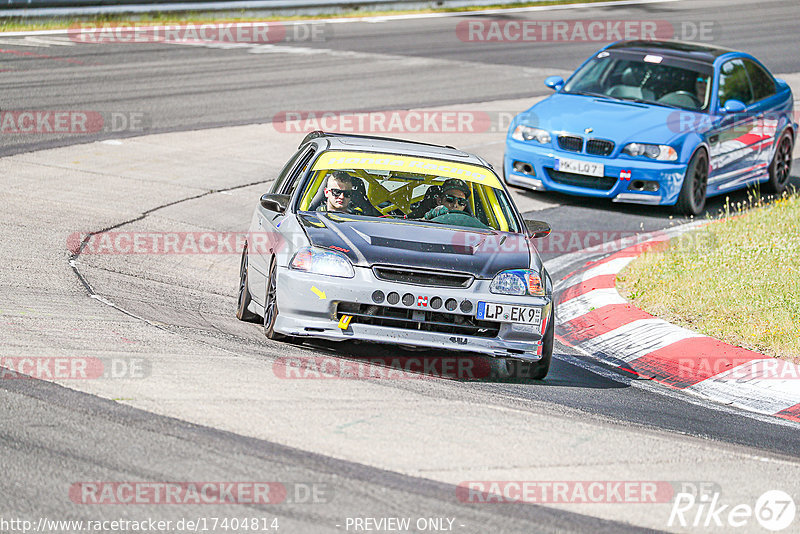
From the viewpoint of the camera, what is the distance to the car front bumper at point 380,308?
22.8 ft

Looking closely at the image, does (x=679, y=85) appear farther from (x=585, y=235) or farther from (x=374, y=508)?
(x=374, y=508)

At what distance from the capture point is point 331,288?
6969 millimetres

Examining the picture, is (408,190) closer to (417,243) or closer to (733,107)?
(417,243)

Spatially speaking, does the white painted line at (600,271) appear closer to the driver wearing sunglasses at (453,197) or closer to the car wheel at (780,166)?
the driver wearing sunglasses at (453,197)

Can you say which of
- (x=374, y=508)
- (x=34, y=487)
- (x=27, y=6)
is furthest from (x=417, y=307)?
(x=27, y=6)

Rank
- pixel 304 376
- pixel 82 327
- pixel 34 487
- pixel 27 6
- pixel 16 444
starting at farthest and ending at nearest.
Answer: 1. pixel 27 6
2. pixel 82 327
3. pixel 304 376
4. pixel 16 444
5. pixel 34 487

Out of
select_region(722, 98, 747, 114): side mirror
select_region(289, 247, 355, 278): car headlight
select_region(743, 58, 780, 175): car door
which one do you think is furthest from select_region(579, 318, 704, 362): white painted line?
select_region(743, 58, 780, 175): car door

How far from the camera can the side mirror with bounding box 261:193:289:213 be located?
8.01 m

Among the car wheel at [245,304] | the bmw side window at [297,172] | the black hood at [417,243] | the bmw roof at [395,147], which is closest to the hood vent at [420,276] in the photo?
the black hood at [417,243]

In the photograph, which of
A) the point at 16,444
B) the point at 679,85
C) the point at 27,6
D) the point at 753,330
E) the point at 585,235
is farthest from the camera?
the point at 27,6

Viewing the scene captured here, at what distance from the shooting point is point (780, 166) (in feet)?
49.1

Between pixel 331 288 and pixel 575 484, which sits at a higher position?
pixel 331 288

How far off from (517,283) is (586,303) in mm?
2556

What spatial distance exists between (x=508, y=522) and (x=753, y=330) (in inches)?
172
